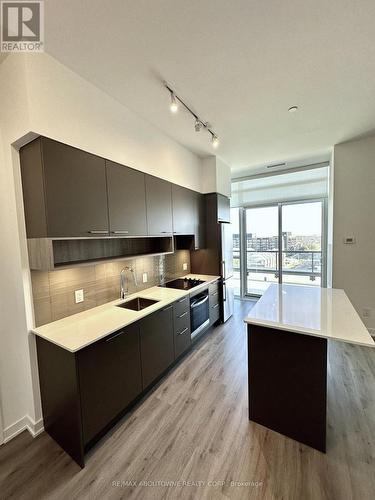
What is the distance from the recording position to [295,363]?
1624 mm

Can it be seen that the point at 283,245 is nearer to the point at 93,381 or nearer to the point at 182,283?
the point at 182,283

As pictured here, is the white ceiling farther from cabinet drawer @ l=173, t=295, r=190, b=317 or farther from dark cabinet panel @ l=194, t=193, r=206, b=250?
cabinet drawer @ l=173, t=295, r=190, b=317

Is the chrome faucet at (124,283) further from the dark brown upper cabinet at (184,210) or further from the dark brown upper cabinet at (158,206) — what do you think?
the dark brown upper cabinet at (184,210)

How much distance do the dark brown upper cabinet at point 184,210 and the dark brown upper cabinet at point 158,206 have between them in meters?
0.12

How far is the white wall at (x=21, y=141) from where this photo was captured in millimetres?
1488

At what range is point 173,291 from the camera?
278 centimetres

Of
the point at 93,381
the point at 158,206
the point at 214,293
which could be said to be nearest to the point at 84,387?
the point at 93,381

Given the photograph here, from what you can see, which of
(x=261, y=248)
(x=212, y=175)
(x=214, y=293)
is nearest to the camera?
(x=214, y=293)

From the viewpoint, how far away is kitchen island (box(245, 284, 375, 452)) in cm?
153

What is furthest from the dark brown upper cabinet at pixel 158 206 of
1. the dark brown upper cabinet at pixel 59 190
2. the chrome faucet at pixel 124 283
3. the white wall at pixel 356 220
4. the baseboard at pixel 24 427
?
the white wall at pixel 356 220

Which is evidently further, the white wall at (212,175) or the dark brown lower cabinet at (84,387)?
the white wall at (212,175)

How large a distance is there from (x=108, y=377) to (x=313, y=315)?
1.72 m

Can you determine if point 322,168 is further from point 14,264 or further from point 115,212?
point 14,264

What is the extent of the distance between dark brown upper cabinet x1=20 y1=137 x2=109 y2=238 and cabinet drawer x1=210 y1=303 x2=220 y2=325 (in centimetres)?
228
